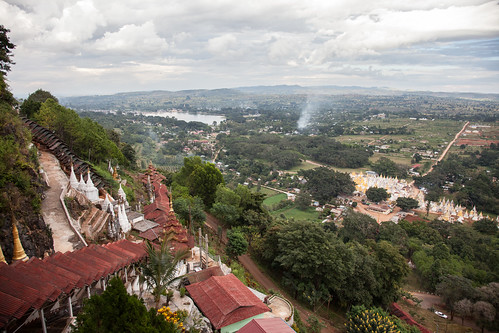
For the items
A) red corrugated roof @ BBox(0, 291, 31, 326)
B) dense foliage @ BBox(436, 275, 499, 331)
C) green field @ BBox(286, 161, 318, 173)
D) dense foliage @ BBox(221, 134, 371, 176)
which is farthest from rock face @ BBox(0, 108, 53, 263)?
green field @ BBox(286, 161, 318, 173)

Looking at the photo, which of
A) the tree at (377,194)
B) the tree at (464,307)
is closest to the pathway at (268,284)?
the tree at (464,307)

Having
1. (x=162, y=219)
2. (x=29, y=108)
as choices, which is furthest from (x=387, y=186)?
(x=29, y=108)

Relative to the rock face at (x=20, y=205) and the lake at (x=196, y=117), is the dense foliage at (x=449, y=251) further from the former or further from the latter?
the lake at (x=196, y=117)

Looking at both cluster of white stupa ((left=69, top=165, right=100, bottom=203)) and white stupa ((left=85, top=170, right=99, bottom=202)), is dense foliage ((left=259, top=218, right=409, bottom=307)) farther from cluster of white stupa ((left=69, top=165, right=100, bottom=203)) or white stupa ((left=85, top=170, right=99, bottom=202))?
cluster of white stupa ((left=69, top=165, right=100, bottom=203))

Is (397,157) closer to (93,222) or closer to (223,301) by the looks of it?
(223,301)

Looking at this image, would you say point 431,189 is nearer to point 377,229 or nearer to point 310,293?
point 377,229

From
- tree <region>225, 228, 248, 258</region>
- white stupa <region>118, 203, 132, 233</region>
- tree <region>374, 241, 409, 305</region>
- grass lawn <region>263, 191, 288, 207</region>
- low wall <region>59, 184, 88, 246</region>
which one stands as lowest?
grass lawn <region>263, 191, 288, 207</region>

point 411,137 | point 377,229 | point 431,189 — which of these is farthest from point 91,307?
point 411,137
